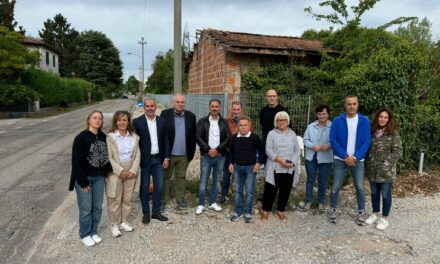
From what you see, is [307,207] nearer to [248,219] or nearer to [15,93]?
[248,219]

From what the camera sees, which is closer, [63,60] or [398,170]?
[398,170]

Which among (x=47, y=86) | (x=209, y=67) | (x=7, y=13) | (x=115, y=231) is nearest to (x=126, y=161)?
(x=115, y=231)

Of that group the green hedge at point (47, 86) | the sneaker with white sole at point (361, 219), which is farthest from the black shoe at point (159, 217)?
the green hedge at point (47, 86)

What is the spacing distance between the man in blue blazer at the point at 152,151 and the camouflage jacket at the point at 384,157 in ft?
9.44

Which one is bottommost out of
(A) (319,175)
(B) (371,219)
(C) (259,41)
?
(B) (371,219)

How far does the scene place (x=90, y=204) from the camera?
376 cm

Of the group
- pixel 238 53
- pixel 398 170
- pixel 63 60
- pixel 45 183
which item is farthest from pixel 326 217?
pixel 63 60

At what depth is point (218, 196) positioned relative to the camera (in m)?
5.51

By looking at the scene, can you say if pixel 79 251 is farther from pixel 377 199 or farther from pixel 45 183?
pixel 377 199

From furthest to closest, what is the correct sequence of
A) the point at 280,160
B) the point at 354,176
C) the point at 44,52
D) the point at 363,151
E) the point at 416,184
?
the point at 44,52 → the point at 416,184 → the point at 354,176 → the point at 280,160 → the point at 363,151

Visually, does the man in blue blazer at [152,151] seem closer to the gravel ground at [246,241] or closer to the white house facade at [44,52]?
the gravel ground at [246,241]

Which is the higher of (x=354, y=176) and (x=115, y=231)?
(x=354, y=176)

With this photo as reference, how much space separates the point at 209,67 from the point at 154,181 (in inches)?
374

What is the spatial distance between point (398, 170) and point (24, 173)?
26.6 ft
